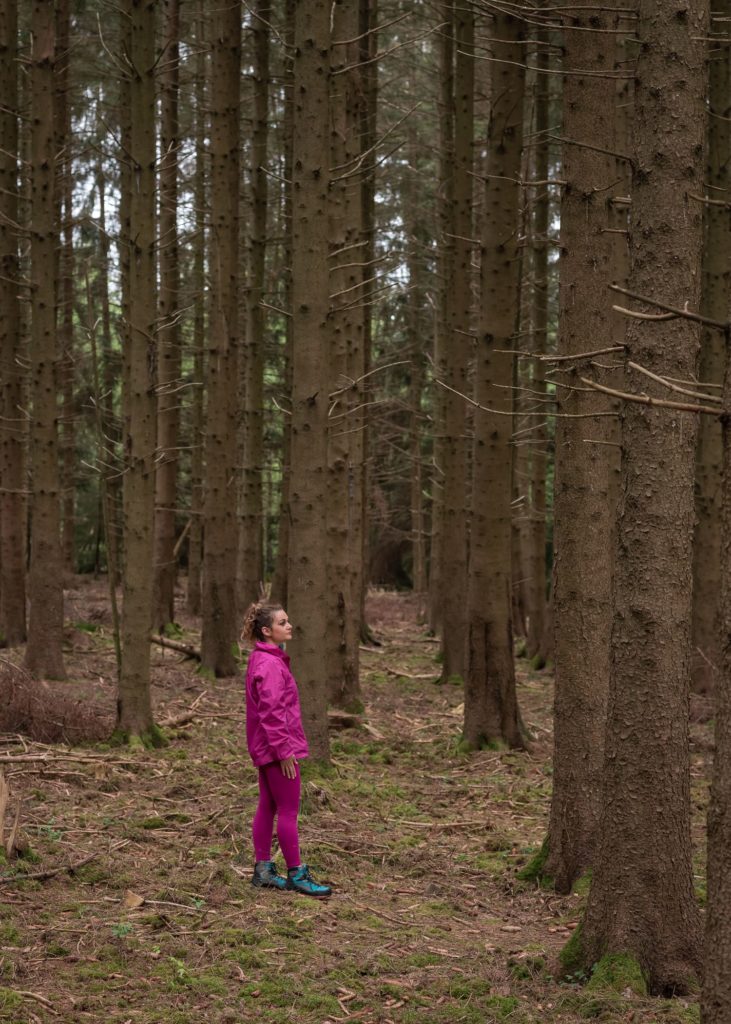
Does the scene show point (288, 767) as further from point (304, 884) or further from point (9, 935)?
point (9, 935)

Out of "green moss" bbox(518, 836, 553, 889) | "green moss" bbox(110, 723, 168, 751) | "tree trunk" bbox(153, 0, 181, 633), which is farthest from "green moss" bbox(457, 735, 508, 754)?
"tree trunk" bbox(153, 0, 181, 633)

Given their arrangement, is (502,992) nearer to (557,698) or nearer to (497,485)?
(557,698)

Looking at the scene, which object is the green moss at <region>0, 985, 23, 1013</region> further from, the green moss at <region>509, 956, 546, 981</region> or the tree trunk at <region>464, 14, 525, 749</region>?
the tree trunk at <region>464, 14, 525, 749</region>

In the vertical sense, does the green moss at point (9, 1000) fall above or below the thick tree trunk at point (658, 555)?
below

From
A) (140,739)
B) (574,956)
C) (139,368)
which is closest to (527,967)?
(574,956)

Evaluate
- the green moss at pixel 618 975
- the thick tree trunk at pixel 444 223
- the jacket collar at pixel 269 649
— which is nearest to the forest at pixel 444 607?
the green moss at pixel 618 975

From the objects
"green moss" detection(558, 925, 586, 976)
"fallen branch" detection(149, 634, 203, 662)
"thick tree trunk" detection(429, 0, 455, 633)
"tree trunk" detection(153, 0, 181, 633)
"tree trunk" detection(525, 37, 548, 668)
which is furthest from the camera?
"tree trunk" detection(153, 0, 181, 633)

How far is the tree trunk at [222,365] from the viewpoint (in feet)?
43.4

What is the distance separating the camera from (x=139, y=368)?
9.05 metres

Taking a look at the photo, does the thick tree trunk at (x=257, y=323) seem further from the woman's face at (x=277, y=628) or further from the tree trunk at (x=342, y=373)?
the woman's face at (x=277, y=628)

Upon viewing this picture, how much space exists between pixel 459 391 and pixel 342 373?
8.72ft

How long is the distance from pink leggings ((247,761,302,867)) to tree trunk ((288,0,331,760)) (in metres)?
2.23

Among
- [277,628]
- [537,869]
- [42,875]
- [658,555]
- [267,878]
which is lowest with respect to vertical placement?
[537,869]

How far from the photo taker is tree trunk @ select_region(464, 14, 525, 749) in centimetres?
989
